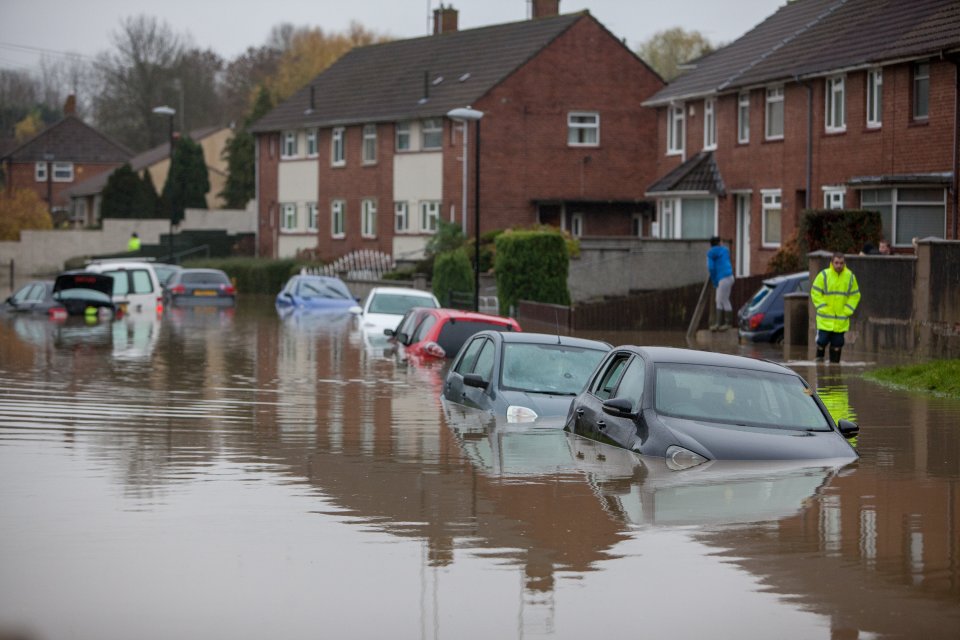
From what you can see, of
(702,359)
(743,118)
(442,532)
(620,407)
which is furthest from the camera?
(743,118)

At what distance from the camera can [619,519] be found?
1106cm

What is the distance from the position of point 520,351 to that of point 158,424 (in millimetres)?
3930

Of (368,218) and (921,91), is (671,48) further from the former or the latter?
(921,91)

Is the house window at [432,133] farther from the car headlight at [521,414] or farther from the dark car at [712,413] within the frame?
the dark car at [712,413]

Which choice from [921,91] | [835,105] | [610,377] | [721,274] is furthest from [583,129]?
[610,377]

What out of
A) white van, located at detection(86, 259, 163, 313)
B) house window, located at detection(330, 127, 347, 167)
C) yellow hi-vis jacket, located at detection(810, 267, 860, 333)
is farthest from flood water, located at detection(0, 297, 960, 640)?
house window, located at detection(330, 127, 347, 167)

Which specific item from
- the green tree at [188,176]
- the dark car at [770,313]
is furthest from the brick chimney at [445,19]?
the dark car at [770,313]

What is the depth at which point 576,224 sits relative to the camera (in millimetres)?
61750

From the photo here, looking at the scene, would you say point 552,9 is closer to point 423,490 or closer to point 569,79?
point 569,79

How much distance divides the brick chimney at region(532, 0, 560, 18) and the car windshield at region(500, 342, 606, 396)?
50582 millimetres

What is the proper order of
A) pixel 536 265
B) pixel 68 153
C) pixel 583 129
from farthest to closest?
pixel 68 153
pixel 583 129
pixel 536 265

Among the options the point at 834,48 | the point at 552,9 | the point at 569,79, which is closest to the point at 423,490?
the point at 834,48

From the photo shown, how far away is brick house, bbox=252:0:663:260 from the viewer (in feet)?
198

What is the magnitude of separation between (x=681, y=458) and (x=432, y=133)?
50.8m
